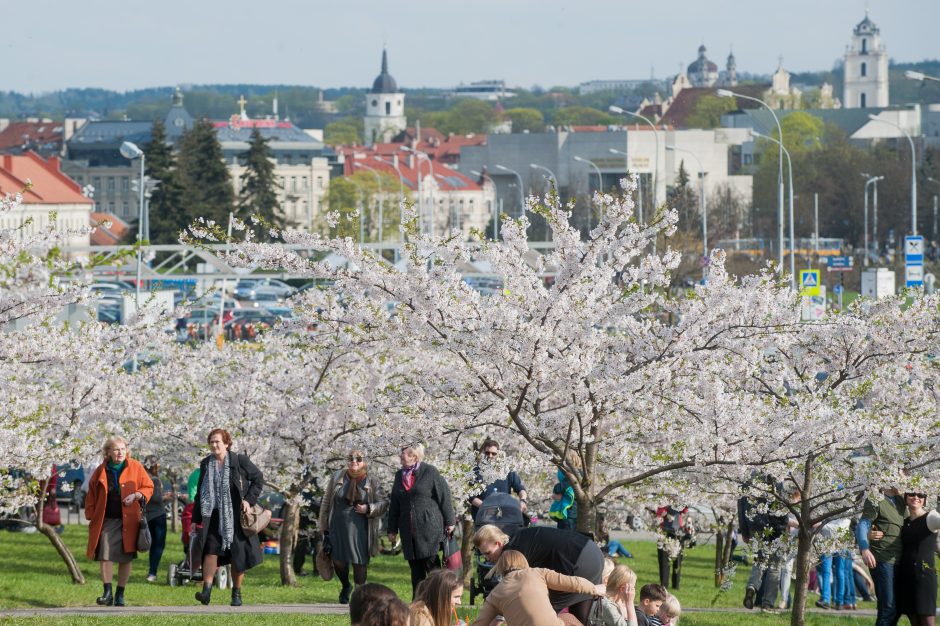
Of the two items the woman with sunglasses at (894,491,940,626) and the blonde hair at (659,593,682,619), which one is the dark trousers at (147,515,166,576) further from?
the woman with sunglasses at (894,491,940,626)

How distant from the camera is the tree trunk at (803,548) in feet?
51.3

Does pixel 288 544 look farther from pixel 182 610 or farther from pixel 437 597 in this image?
pixel 437 597

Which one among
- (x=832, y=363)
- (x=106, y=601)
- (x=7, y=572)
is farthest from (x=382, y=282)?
(x=7, y=572)

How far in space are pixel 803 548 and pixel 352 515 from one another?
4016mm

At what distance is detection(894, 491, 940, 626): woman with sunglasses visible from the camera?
1409 cm

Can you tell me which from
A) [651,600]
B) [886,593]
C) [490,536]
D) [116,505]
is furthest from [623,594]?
[116,505]

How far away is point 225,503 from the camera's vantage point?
14.1 metres

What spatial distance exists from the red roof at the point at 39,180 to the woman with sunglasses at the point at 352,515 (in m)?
99.5

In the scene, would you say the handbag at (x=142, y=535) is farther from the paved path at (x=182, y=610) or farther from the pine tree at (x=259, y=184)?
the pine tree at (x=259, y=184)

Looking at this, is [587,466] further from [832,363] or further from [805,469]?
[832,363]

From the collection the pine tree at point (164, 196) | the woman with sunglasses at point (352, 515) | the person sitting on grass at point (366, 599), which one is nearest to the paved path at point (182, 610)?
the woman with sunglasses at point (352, 515)

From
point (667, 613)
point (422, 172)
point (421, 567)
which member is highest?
point (422, 172)

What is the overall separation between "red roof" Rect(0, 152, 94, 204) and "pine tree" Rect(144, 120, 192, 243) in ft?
76.8

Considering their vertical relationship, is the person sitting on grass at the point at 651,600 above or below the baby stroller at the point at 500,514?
below
